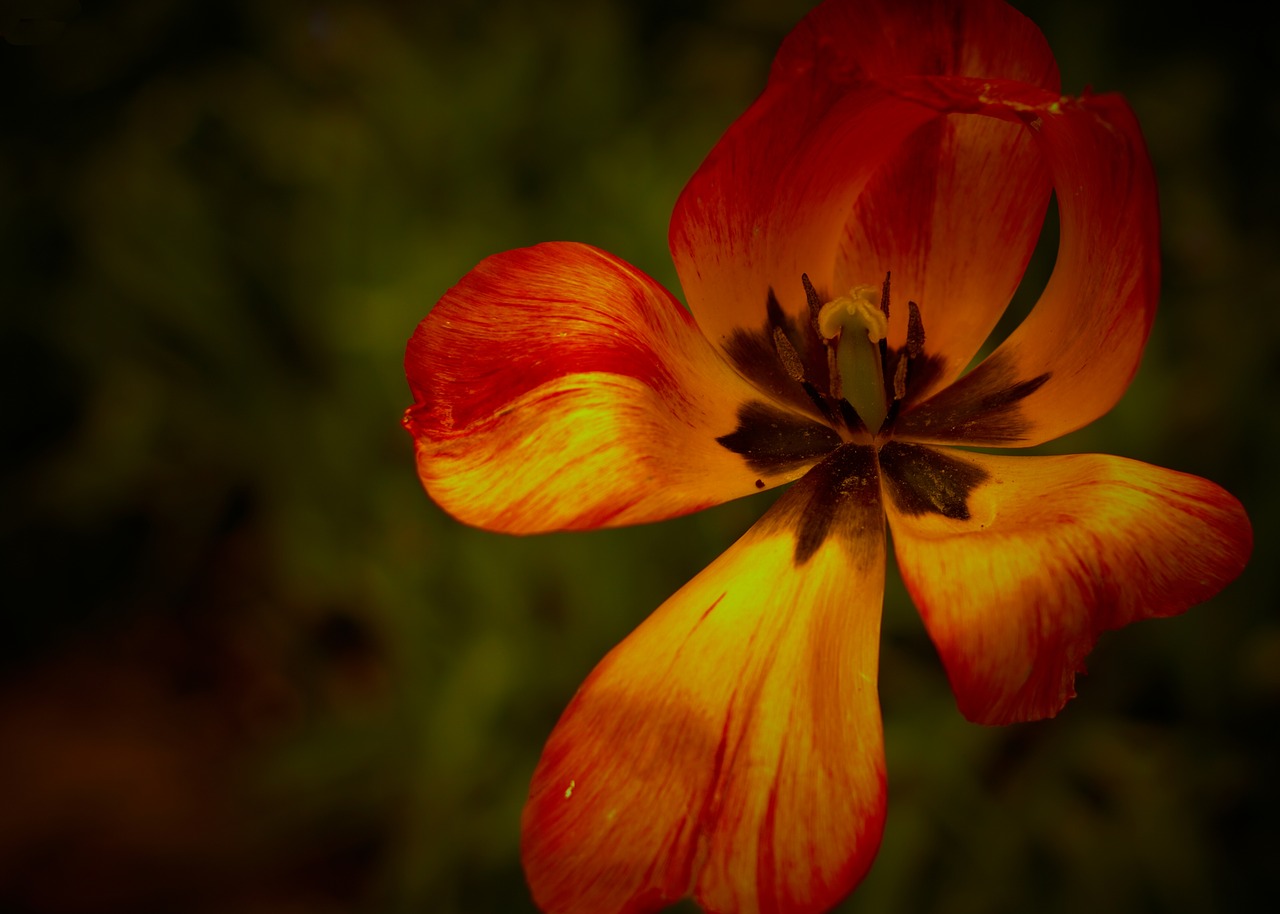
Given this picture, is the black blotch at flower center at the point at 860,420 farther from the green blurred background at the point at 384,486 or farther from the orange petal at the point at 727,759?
the green blurred background at the point at 384,486

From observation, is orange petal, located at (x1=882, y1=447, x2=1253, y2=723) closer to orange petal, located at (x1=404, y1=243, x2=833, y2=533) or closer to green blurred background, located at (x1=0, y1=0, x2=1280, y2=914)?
orange petal, located at (x1=404, y1=243, x2=833, y2=533)

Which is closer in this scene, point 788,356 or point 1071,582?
point 1071,582

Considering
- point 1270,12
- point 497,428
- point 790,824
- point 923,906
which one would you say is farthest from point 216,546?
point 1270,12

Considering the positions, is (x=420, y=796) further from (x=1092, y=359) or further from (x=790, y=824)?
(x=1092, y=359)

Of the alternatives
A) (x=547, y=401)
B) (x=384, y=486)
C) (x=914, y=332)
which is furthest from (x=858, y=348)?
(x=384, y=486)

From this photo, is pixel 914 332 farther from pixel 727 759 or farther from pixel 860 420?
pixel 727 759

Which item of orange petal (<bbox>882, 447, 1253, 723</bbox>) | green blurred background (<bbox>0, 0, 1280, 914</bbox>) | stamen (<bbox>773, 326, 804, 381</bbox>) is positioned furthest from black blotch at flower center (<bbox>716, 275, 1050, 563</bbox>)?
green blurred background (<bbox>0, 0, 1280, 914</bbox>)

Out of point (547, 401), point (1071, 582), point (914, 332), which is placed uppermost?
point (547, 401)
